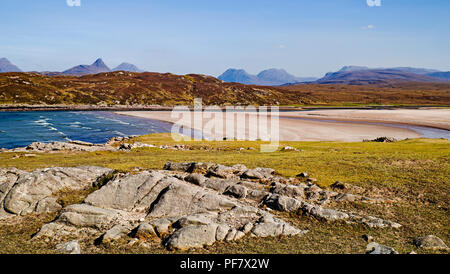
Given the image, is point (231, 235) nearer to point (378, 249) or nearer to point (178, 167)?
point (378, 249)

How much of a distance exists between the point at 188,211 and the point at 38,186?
1168cm

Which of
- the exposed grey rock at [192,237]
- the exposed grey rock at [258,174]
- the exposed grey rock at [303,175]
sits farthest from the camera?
the exposed grey rock at [303,175]

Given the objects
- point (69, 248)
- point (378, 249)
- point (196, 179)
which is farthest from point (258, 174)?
point (69, 248)

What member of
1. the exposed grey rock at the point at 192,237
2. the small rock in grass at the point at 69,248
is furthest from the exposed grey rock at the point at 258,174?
the small rock in grass at the point at 69,248

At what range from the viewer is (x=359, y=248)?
1463 cm

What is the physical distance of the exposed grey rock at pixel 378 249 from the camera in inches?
549

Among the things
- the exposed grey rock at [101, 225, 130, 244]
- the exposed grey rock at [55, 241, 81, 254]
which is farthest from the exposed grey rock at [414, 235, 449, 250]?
the exposed grey rock at [55, 241, 81, 254]

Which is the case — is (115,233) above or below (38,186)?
below

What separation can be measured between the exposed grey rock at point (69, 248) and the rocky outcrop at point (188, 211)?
3.81ft

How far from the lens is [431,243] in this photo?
1462 centimetres

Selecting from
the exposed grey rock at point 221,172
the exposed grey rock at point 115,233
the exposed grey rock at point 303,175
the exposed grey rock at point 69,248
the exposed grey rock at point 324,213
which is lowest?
the exposed grey rock at point 69,248

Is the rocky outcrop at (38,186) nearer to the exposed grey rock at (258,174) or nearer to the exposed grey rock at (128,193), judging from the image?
the exposed grey rock at (128,193)

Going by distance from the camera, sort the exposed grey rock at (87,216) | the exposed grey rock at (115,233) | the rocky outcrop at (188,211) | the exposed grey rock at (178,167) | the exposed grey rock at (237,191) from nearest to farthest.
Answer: the exposed grey rock at (115,233), the rocky outcrop at (188,211), the exposed grey rock at (87,216), the exposed grey rock at (237,191), the exposed grey rock at (178,167)
